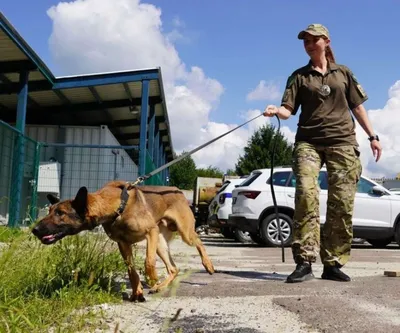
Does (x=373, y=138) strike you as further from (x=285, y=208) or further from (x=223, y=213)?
(x=223, y=213)

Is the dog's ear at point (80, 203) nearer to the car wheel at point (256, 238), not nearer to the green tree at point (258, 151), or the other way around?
the car wheel at point (256, 238)

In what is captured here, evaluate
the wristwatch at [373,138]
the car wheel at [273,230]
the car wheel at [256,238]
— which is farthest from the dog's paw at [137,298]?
the car wheel at [256,238]

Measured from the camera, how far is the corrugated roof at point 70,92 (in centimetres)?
1241

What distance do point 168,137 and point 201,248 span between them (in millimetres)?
24504

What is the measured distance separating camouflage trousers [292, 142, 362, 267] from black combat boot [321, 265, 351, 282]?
0.05m

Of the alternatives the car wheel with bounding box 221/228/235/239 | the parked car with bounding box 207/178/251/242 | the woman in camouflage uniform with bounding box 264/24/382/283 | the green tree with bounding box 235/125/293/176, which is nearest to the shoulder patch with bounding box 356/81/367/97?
the woman in camouflage uniform with bounding box 264/24/382/283

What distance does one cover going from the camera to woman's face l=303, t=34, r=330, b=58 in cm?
504

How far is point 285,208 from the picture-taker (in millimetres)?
12391

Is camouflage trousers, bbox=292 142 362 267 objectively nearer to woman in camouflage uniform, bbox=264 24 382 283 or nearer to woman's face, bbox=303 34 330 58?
woman in camouflage uniform, bbox=264 24 382 283

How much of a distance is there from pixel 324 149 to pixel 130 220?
2.05m

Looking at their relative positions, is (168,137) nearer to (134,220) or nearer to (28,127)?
(28,127)

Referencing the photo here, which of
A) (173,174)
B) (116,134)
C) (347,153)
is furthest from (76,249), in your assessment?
(173,174)

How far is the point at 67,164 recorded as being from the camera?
16172 mm

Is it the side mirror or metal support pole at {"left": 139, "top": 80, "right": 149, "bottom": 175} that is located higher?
metal support pole at {"left": 139, "top": 80, "right": 149, "bottom": 175}
